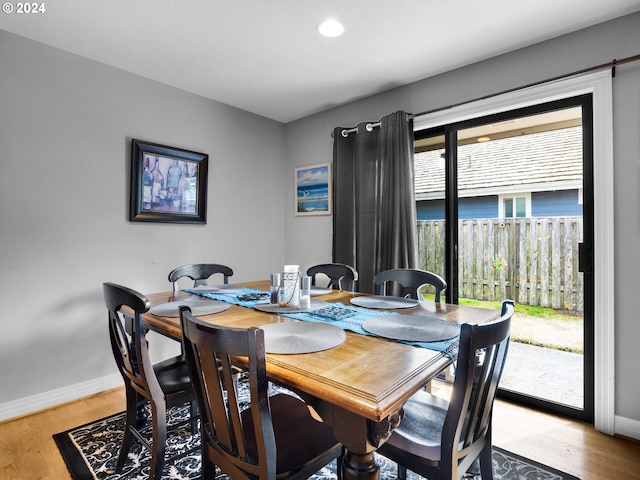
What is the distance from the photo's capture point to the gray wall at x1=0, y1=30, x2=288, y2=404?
222cm

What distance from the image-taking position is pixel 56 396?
2.37 meters

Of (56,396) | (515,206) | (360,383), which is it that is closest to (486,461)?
(360,383)

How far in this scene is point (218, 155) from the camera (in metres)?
3.31

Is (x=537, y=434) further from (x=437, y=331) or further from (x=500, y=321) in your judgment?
(x=500, y=321)

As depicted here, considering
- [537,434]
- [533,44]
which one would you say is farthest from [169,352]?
[533,44]

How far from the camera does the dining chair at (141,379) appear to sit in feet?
4.64

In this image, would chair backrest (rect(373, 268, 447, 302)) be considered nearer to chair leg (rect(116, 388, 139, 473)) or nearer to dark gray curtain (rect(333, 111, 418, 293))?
dark gray curtain (rect(333, 111, 418, 293))

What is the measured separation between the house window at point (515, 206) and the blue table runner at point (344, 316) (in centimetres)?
147

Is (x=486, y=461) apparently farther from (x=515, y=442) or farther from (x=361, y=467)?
(x=515, y=442)

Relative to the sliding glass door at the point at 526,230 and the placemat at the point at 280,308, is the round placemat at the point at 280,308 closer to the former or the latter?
the placemat at the point at 280,308

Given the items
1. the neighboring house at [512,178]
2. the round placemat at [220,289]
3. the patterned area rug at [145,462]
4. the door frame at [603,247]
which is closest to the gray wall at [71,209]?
the patterned area rug at [145,462]

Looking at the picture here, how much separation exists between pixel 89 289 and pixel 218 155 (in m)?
1.60

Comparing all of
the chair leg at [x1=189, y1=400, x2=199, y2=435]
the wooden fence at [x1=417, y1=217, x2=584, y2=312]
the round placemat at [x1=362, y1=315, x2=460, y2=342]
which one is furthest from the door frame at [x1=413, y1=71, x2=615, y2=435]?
the chair leg at [x1=189, y1=400, x2=199, y2=435]

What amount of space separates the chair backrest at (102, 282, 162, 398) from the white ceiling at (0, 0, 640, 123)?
1.62 m
